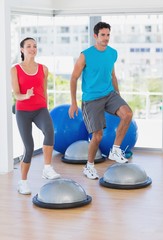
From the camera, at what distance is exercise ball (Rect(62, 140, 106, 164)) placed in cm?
630

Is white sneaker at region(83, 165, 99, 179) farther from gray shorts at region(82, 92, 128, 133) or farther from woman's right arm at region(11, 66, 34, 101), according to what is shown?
woman's right arm at region(11, 66, 34, 101)

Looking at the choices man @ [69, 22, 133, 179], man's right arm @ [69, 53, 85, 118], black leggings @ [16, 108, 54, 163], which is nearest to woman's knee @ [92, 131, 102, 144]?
man @ [69, 22, 133, 179]

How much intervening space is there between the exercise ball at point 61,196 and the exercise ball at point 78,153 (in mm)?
1634

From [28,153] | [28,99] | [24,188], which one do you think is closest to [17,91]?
[28,99]

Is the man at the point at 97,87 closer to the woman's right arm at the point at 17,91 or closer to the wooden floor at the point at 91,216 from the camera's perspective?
the wooden floor at the point at 91,216

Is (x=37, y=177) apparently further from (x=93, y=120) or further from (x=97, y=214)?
(x=97, y=214)

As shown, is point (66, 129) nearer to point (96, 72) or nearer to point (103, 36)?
point (96, 72)

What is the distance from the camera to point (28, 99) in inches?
193

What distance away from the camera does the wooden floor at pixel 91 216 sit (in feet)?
12.8

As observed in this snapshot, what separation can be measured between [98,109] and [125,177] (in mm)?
746

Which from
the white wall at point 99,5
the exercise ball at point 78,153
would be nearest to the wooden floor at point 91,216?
the exercise ball at point 78,153

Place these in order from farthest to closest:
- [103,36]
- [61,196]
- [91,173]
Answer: [91,173]
[103,36]
[61,196]

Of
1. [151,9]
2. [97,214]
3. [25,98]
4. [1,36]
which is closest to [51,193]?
[97,214]

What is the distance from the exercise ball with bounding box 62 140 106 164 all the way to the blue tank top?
3.33 feet
